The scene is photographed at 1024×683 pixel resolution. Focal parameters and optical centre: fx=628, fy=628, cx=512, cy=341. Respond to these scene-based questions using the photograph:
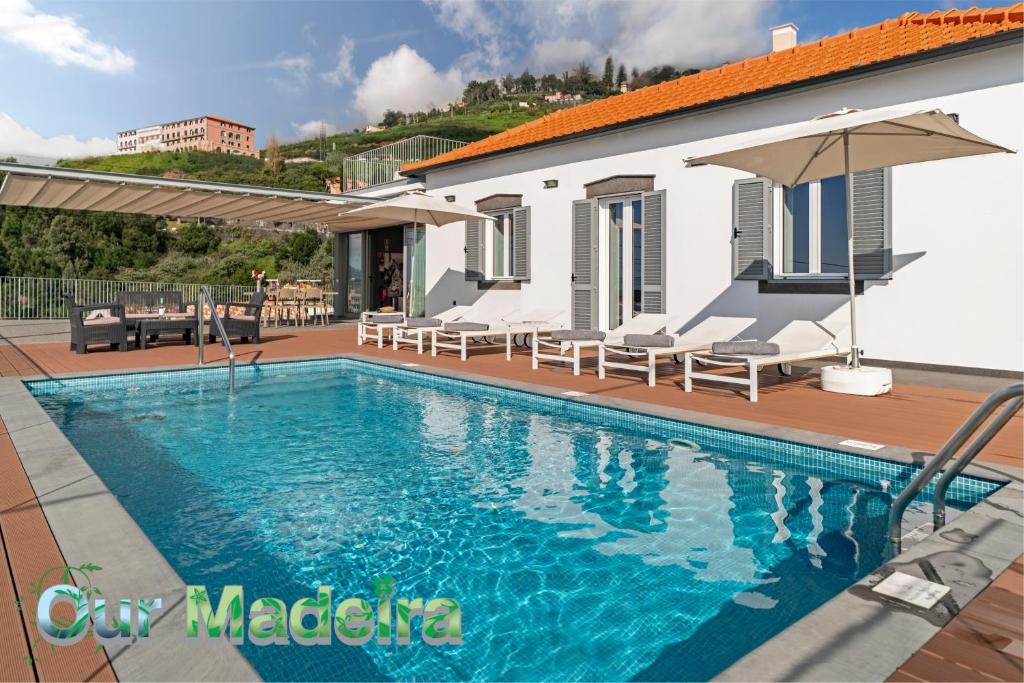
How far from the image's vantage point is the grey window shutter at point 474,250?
1340cm

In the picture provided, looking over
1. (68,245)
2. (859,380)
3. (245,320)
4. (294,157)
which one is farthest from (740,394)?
(294,157)

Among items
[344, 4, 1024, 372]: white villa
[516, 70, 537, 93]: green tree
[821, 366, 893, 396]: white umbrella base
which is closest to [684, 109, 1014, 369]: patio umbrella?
[821, 366, 893, 396]: white umbrella base

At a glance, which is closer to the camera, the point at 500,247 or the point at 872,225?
the point at 872,225

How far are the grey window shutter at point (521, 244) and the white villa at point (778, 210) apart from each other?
0.06 meters

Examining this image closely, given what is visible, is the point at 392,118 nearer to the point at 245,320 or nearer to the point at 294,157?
the point at 294,157

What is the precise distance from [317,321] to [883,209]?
15.0 meters

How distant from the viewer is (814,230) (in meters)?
8.37

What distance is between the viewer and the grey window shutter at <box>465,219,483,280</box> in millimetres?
13398

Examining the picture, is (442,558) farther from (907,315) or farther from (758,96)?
(758,96)

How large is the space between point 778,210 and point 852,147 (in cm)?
226

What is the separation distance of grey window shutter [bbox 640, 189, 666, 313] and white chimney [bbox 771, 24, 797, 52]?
4.32 m

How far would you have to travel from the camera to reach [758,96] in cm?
875

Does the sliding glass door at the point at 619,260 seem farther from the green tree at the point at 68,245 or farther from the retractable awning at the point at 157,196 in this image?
the green tree at the point at 68,245

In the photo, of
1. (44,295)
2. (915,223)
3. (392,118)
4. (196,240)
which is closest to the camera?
(915,223)
